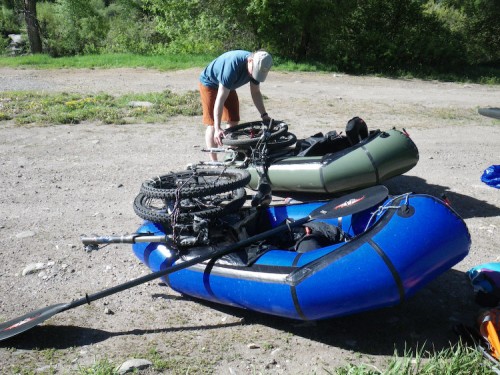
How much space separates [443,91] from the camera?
507 inches

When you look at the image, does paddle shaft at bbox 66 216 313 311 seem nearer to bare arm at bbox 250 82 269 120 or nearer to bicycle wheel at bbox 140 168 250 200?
bicycle wheel at bbox 140 168 250 200

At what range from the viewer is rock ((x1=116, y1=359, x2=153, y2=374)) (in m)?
3.18

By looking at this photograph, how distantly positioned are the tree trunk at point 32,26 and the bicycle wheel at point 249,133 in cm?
1522

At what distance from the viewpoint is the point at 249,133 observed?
19.8 feet


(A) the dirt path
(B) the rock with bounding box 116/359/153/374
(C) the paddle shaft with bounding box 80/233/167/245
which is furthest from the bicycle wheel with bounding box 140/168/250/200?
(B) the rock with bounding box 116/359/153/374

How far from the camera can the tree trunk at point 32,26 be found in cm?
1806

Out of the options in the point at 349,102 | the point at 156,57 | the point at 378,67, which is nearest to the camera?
the point at 349,102

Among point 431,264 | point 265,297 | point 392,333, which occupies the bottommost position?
point 392,333

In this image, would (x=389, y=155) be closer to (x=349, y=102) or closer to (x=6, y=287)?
(x=6, y=287)

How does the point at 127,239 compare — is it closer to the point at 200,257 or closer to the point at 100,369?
the point at 200,257

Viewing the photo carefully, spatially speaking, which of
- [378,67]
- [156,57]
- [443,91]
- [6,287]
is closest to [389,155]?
[6,287]

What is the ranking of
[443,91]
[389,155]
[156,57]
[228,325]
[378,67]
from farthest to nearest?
[156,57] → [378,67] → [443,91] → [389,155] → [228,325]

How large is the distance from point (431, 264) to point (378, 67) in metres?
13.7

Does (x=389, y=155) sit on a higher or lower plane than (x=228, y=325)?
higher
